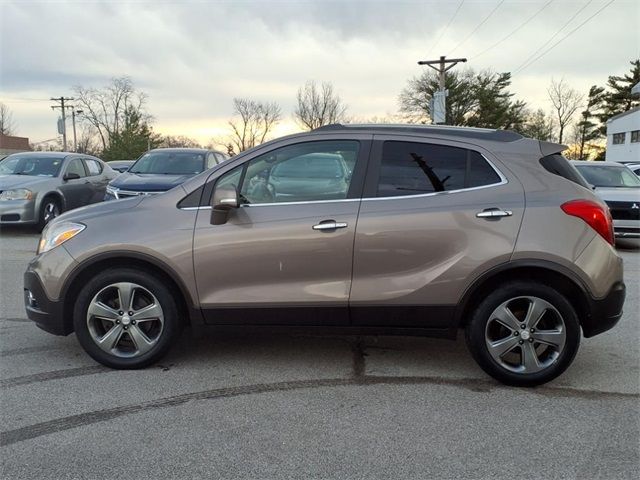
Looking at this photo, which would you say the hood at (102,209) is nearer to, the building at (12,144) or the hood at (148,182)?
the hood at (148,182)

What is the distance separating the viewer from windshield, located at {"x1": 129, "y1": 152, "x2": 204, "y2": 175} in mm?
10695

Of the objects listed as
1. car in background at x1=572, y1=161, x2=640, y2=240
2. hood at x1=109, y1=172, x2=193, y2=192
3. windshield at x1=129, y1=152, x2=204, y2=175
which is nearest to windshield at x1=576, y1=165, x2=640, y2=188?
car in background at x1=572, y1=161, x2=640, y2=240

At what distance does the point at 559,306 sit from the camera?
145 inches

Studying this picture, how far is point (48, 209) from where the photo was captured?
10906 millimetres

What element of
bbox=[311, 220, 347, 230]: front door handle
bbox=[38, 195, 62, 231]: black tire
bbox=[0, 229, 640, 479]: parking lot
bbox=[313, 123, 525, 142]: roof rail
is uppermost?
bbox=[313, 123, 525, 142]: roof rail

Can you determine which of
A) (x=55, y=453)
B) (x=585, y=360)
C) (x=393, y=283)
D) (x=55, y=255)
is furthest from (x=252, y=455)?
(x=585, y=360)

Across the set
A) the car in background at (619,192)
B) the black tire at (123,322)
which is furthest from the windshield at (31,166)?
the car in background at (619,192)

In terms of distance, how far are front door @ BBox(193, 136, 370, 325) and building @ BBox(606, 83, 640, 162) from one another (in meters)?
57.5

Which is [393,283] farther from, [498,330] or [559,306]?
[559,306]

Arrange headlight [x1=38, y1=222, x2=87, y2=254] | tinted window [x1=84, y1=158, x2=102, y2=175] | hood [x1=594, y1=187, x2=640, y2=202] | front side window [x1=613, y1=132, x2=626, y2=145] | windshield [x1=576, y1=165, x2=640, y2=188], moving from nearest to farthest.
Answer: headlight [x1=38, y1=222, x2=87, y2=254] → hood [x1=594, y1=187, x2=640, y2=202] → windshield [x1=576, y1=165, x2=640, y2=188] → tinted window [x1=84, y1=158, x2=102, y2=175] → front side window [x1=613, y1=132, x2=626, y2=145]

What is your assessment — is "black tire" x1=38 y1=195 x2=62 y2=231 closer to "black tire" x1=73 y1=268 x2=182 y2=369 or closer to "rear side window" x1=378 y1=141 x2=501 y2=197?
"black tire" x1=73 y1=268 x2=182 y2=369

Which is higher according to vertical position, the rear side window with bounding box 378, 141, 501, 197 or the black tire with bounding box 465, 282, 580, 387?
the rear side window with bounding box 378, 141, 501, 197

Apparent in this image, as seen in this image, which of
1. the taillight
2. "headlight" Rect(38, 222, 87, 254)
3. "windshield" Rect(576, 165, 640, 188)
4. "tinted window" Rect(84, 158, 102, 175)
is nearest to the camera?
the taillight

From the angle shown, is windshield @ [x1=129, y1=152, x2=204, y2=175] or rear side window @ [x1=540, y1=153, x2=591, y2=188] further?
windshield @ [x1=129, y1=152, x2=204, y2=175]
